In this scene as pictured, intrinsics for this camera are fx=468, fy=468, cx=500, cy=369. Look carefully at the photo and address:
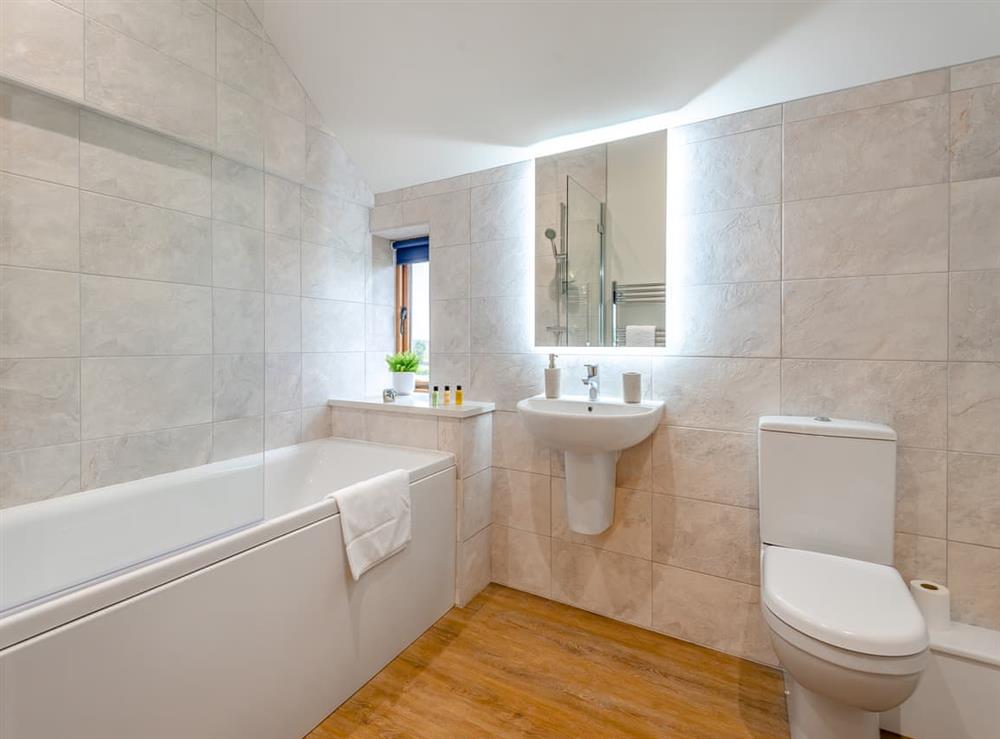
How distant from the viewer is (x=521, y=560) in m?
2.34

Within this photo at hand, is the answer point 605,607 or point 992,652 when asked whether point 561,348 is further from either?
point 992,652

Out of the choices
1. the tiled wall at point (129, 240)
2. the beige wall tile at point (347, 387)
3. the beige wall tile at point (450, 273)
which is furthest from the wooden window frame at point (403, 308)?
the tiled wall at point (129, 240)

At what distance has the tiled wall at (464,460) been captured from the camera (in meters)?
2.19

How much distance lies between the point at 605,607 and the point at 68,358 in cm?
228

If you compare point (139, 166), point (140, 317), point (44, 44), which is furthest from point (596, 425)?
point (44, 44)

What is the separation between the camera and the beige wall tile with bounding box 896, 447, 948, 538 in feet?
5.09

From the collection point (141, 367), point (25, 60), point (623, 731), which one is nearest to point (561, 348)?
point (623, 731)

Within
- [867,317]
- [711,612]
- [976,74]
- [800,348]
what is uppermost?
[976,74]

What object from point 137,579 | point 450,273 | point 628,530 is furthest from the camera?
point 450,273

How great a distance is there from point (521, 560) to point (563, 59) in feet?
7.35

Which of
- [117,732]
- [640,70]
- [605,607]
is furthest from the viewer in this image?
[605,607]

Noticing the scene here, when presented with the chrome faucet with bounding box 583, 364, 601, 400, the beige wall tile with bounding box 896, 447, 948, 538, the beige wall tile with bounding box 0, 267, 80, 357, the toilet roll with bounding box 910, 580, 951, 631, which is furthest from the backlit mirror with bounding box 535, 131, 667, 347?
the beige wall tile with bounding box 0, 267, 80, 357

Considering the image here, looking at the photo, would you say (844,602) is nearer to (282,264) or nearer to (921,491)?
(921,491)

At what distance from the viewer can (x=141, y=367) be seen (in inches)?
64.0
